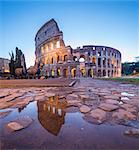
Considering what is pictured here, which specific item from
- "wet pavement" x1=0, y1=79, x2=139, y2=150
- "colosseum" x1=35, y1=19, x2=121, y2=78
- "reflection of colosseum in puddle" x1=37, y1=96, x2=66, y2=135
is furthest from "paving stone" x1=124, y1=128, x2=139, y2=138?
"colosseum" x1=35, y1=19, x2=121, y2=78

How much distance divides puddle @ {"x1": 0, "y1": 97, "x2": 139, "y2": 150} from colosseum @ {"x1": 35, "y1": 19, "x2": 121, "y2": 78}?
27.3 metres

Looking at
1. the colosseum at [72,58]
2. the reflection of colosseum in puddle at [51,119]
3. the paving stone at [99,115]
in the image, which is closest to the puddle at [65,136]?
the reflection of colosseum in puddle at [51,119]

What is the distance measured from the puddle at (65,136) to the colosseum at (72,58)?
2727 centimetres

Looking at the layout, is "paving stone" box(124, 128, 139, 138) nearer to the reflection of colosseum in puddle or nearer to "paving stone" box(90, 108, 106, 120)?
"paving stone" box(90, 108, 106, 120)

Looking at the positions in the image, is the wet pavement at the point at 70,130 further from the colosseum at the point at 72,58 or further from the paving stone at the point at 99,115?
the colosseum at the point at 72,58

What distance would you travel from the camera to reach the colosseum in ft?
99.8

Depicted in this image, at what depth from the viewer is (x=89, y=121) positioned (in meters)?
1.57

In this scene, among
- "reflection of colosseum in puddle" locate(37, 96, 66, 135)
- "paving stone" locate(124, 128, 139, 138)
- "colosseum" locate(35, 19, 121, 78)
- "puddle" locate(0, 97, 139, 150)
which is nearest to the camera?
"puddle" locate(0, 97, 139, 150)

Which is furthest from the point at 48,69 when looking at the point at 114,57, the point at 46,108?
the point at 46,108

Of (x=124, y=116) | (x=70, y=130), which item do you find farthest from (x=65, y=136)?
(x=124, y=116)

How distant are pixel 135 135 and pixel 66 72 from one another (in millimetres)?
30481

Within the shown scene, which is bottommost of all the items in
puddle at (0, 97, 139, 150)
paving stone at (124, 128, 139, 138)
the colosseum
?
puddle at (0, 97, 139, 150)

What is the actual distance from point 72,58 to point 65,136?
97.5 ft

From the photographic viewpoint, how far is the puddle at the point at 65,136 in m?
1.05
